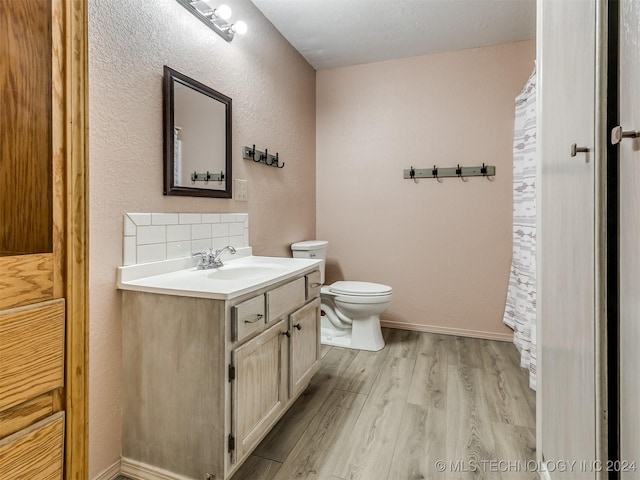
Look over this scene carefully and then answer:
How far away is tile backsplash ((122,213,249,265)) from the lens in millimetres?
1424

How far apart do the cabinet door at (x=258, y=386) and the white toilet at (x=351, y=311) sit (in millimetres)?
1041

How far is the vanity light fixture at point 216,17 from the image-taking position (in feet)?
5.60

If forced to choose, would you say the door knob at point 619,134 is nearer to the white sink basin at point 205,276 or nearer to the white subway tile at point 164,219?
the white sink basin at point 205,276

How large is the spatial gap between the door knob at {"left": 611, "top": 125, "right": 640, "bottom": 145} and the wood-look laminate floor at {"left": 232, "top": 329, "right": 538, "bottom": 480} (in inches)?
52.0

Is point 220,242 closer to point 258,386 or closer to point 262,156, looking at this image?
point 262,156

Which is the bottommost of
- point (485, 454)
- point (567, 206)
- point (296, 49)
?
point (485, 454)

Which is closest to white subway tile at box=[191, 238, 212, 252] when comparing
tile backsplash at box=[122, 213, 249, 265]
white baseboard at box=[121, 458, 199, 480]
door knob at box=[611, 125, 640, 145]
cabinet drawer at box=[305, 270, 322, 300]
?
tile backsplash at box=[122, 213, 249, 265]

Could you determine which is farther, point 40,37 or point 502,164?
point 502,164

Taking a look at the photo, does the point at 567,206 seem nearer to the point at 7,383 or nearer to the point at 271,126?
the point at 7,383

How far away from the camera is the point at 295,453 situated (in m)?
1.48

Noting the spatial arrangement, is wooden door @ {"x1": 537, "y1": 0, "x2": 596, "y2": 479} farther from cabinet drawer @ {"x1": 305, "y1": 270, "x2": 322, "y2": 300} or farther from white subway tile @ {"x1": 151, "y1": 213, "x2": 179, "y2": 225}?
white subway tile @ {"x1": 151, "y1": 213, "x2": 179, "y2": 225}

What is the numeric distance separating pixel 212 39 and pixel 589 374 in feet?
7.03

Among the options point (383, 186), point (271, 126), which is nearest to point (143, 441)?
point (271, 126)

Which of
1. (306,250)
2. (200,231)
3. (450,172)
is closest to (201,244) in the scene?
(200,231)
